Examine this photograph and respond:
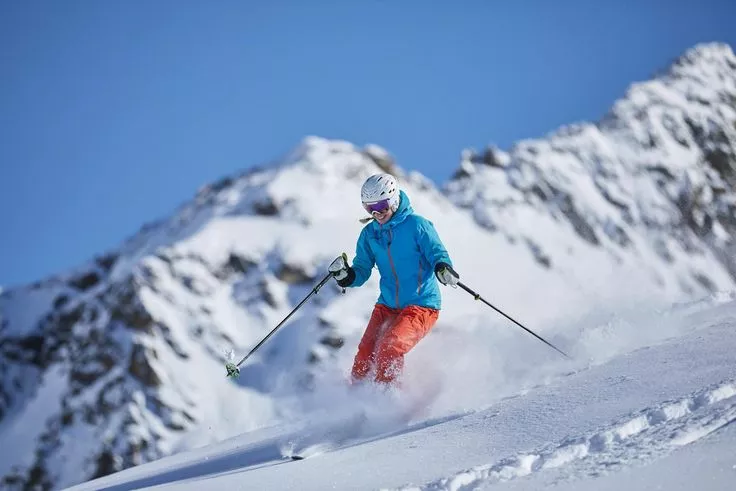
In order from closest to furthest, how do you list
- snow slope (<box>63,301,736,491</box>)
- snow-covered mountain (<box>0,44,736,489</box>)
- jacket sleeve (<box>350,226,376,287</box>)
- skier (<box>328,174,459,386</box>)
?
snow slope (<box>63,301,736,491</box>), skier (<box>328,174,459,386</box>), jacket sleeve (<box>350,226,376,287</box>), snow-covered mountain (<box>0,44,736,489</box>)

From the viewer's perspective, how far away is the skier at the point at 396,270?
768 centimetres

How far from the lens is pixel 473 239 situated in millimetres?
88875

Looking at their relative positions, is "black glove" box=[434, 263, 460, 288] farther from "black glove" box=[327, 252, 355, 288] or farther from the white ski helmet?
"black glove" box=[327, 252, 355, 288]

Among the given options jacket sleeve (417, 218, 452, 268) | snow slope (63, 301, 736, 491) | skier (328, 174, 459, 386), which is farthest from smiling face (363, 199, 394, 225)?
snow slope (63, 301, 736, 491)

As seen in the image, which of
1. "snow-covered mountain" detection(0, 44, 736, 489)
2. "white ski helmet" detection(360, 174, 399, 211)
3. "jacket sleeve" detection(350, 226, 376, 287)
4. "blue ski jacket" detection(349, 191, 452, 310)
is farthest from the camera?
"snow-covered mountain" detection(0, 44, 736, 489)

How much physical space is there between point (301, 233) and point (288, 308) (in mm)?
8286

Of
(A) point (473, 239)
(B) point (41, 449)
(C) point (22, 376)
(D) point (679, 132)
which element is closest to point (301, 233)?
(A) point (473, 239)

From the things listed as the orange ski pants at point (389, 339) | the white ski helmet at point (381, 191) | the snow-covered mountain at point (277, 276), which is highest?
the snow-covered mountain at point (277, 276)

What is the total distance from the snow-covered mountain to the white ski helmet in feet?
156

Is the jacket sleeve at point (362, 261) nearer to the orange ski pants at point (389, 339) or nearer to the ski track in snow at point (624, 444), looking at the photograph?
the orange ski pants at point (389, 339)

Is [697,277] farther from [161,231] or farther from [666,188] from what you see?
[161,231]

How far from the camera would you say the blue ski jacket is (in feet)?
26.1

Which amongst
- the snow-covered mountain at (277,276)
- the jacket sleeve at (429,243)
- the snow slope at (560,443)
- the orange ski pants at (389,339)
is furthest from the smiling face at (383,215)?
the snow-covered mountain at (277,276)

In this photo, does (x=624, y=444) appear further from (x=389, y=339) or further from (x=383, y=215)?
(x=383, y=215)
